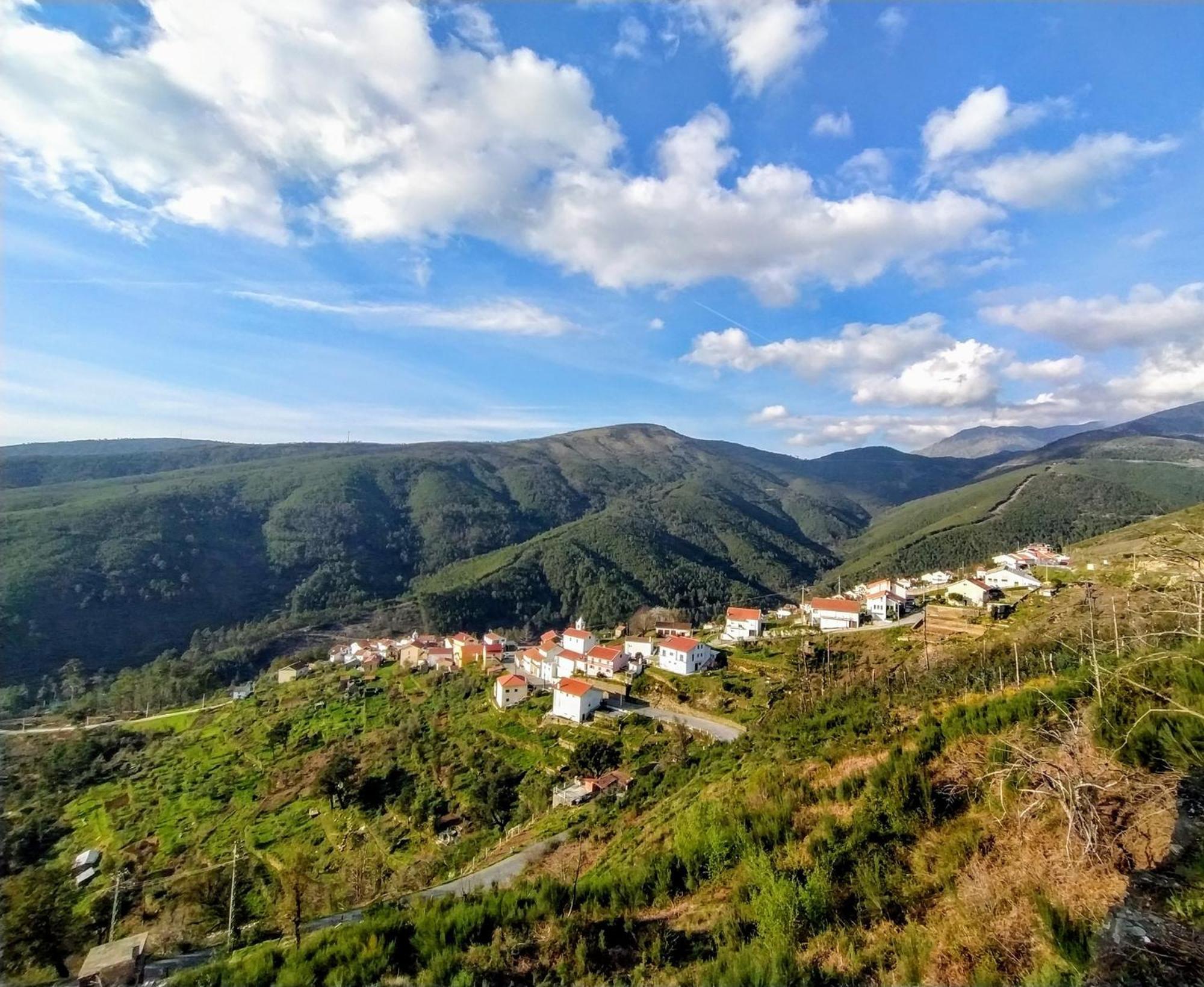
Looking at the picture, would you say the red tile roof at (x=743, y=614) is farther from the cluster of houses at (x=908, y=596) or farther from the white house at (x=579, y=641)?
the white house at (x=579, y=641)

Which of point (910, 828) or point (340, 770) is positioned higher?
point (910, 828)

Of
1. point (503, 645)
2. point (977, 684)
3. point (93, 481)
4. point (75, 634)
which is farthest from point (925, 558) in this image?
point (93, 481)

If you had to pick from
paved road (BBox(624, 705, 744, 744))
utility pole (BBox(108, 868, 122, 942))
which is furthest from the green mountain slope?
utility pole (BBox(108, 868, 122, 942))

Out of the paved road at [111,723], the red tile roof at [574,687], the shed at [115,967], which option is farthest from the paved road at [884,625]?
the paved road at [111,723]

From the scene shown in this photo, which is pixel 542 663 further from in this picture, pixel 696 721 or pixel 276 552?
pixel 276 552

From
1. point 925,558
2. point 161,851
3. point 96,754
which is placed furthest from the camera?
point 925,558

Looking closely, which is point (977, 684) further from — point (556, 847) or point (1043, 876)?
Answer: point (1043, 876)
